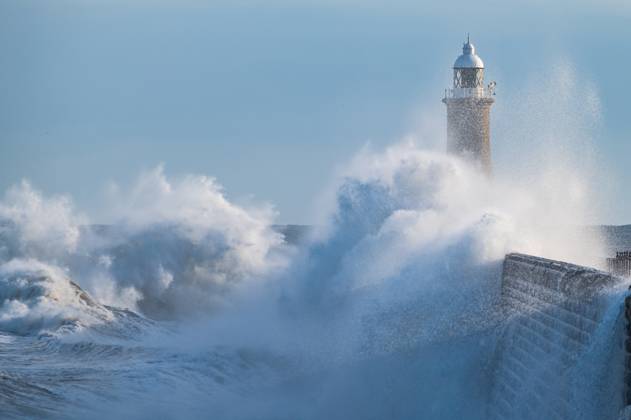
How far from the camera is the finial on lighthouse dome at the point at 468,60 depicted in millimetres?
23500

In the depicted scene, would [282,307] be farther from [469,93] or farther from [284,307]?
[469,93]

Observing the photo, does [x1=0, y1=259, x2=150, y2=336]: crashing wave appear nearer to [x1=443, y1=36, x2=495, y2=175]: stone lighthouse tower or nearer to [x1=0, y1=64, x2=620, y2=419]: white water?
[x1=0, y1=64, x2=620, y2=419]: white water

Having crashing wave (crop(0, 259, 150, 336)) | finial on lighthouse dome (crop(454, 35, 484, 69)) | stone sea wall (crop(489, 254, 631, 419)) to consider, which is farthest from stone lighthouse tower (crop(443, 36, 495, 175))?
stone sea wall (crop(489, 254, 631, 419))

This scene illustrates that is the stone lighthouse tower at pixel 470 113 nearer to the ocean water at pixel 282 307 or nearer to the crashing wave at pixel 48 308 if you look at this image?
the ocean water at pixel 282 307

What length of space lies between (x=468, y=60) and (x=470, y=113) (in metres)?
1.30

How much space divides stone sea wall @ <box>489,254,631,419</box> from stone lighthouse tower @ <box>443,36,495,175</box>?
998 centimetres

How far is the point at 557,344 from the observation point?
9.89 metres

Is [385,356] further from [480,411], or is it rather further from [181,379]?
[181,379]

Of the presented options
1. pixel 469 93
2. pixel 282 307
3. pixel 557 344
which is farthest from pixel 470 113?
pixel 557 344

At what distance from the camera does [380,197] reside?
18953mm

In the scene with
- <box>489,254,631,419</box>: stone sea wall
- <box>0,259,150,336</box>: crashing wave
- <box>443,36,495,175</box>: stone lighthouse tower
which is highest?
<box>443,36,495,175</box>: stone lighthouse tower

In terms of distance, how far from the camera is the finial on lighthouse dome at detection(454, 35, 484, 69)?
23500mm

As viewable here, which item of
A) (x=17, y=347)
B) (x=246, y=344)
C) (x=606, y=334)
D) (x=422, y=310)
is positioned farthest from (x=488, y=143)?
(x=606, y=334)

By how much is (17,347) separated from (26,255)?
7.74 metres
